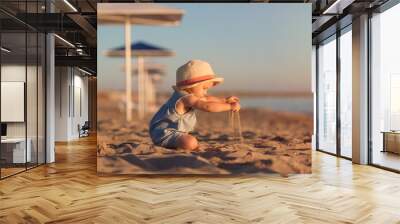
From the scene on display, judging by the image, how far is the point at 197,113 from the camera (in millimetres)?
6949

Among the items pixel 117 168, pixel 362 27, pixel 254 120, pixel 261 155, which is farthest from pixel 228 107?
pixel 362 27

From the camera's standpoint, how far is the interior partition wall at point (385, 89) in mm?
7684

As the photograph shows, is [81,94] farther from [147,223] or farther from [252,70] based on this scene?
[147,223]

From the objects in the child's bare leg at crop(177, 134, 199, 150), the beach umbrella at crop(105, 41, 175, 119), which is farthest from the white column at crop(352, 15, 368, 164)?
the beach umbrella at crop(105, 41, 175, 119)

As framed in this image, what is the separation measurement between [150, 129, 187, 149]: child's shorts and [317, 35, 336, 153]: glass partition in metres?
5.25

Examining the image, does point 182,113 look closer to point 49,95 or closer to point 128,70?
point 128,70

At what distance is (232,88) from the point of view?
23.0 feet

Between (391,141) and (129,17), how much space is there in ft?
18.2

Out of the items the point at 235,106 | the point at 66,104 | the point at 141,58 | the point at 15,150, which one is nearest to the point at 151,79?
the point at 141,58

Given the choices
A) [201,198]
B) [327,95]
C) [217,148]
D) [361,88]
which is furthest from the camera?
[327,95]

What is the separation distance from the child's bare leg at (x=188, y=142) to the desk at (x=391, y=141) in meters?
3.94

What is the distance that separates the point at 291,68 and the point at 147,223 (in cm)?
412

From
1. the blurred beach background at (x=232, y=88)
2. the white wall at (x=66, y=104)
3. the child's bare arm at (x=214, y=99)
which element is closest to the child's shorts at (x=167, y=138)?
the blurred beach background at (x=232, y=88)

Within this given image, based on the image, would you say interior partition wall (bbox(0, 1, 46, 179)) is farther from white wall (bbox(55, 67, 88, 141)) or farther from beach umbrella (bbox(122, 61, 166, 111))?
white wall (bbox(55, 67, 88, 141))
